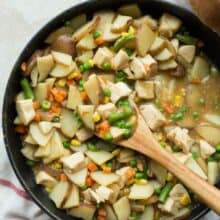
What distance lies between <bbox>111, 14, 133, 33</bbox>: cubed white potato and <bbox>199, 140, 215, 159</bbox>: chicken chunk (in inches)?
19.3

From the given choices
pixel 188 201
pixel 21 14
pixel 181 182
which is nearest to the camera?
pixel 181 182

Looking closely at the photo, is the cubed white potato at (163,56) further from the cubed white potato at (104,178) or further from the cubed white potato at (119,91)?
the cubed white potato at (104,178)

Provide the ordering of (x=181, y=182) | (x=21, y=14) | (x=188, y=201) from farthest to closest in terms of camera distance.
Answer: (x=21, y=14) < (x=188, y=201) < (x=181, y=182)

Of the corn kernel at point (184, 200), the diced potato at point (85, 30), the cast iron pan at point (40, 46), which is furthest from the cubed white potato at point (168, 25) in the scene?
the corn kernel at point (184, 200)

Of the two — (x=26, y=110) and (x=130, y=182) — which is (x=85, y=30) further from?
(x=130, y=182)

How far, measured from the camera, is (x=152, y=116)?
7.86 ft

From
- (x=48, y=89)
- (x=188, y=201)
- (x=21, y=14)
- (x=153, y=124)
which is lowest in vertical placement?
(x=188, y=201)

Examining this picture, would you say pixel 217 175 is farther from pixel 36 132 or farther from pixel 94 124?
pixel 36 132

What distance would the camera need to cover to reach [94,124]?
2.37 metres

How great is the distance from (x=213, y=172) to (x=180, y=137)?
186mm

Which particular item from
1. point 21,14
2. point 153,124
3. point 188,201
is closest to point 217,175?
point 188,201

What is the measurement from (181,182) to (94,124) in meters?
0.35

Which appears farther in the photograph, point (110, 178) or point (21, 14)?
point (21, 14)

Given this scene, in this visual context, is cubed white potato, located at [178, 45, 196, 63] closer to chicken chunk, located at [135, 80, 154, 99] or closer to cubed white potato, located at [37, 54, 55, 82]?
chicken chunk, located at [135, 80, 154, 99]
